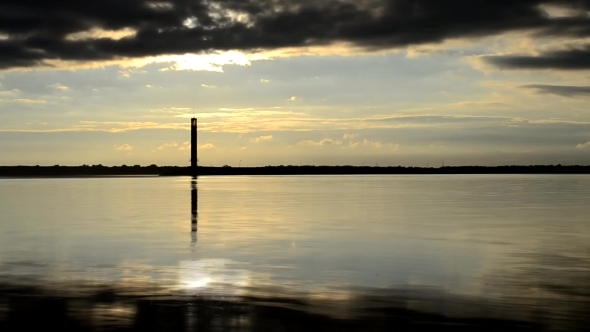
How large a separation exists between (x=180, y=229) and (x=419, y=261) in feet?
52.7

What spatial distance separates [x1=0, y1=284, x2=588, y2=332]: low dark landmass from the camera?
14.0 metres

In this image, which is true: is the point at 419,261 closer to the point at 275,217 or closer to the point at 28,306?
the point at 28,306

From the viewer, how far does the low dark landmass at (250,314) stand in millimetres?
14008

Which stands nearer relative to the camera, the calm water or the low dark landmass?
the low dark landmass

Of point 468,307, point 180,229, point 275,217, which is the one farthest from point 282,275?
point 275,217

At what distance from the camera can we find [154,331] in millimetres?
13539

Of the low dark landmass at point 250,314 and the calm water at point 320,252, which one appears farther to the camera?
the calm water at point 320,252

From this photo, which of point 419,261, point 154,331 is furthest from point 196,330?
point 419,261

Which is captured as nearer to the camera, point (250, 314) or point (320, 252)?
point (250, 314)

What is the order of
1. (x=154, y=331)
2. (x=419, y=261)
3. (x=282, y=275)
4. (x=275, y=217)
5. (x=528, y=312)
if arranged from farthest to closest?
(x=275, y=217) < (x=419, y=261) < (x=282, y=275) < (x=528, y=312) < (x=154, y=331)

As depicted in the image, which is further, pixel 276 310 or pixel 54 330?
pixel 276 310

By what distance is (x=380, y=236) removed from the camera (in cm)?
3247

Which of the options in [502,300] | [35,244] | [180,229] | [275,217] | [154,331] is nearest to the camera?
[154,331]

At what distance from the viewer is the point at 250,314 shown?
49.9 feet
